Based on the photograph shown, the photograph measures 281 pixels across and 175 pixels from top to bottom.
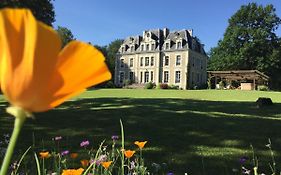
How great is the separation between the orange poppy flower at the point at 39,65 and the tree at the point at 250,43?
5431 cm

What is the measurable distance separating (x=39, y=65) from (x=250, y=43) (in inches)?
2208

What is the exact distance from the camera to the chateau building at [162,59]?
58.7 meters

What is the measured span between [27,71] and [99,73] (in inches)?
4.1

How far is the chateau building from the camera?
58719 millimetres

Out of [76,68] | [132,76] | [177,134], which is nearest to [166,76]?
[132,76]

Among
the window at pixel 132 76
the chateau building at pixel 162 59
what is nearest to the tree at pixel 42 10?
the chateau building at pixel 162 59

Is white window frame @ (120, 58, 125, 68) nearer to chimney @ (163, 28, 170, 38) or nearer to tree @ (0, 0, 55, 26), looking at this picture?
chimney @ (163, 28, 170, 38)

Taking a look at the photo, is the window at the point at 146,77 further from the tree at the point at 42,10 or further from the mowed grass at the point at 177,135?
the mowed grass at the point at 177,135

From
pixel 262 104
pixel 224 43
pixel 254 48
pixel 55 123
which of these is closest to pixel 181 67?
pixel 224 43

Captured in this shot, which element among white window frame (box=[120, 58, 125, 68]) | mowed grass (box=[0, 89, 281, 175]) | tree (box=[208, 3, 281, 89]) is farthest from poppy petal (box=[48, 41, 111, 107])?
white window frame (box=[120, 58, 125, 68])

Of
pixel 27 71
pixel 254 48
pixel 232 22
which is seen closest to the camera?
pixel 27 71

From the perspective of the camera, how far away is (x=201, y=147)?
22.4 feet

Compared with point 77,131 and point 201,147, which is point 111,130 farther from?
point 201,147

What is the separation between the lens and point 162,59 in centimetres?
6094
